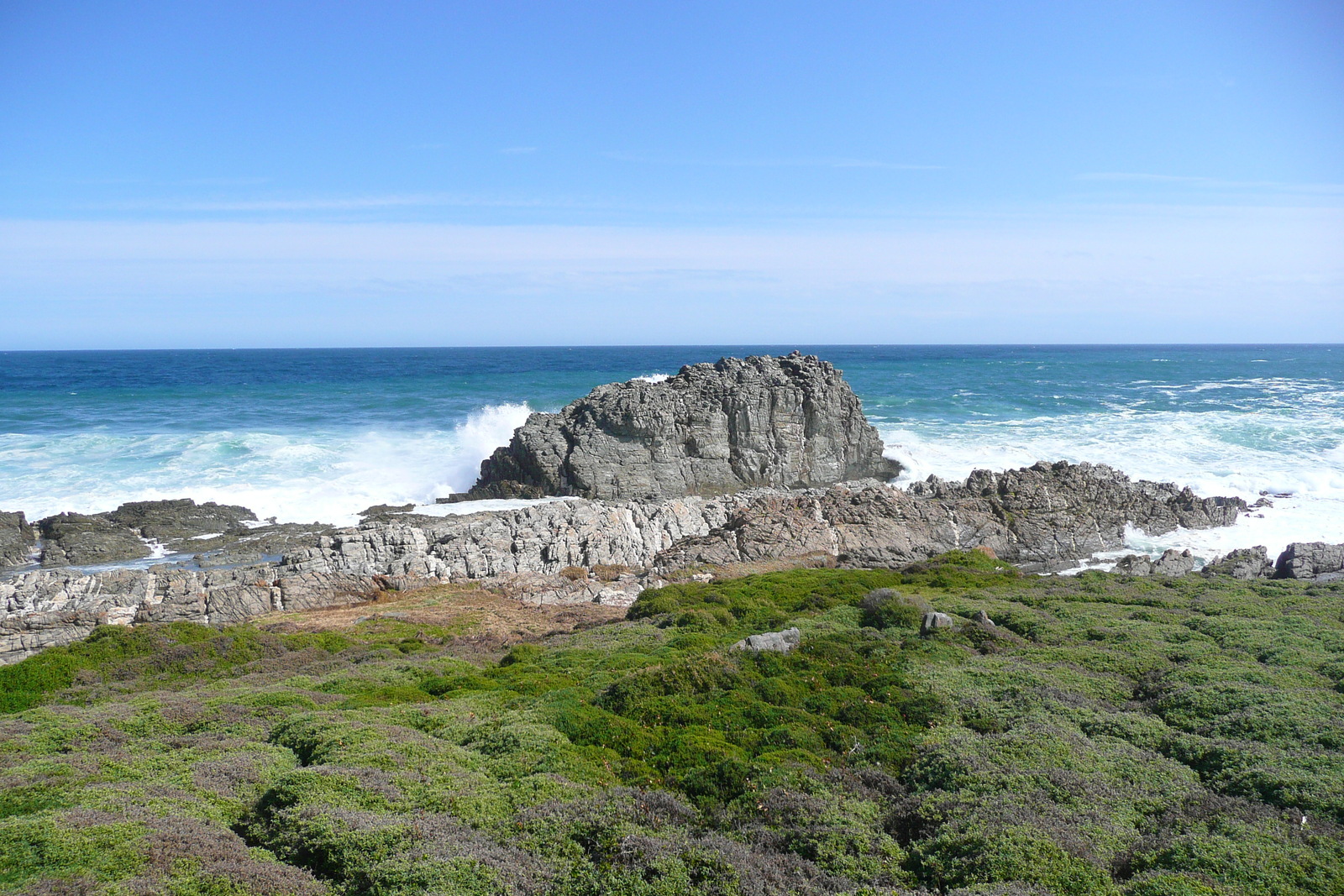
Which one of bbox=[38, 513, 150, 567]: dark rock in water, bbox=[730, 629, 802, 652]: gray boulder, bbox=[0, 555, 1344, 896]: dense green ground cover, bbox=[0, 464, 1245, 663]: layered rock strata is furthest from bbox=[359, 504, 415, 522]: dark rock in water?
bbox=[730, 629, 802, 652]: gray boulder

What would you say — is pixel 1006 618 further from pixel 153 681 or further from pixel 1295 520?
pixel 1295 520

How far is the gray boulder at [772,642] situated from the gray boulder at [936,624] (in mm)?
3066

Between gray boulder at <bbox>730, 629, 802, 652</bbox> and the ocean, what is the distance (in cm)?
2476

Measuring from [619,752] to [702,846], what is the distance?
3.04m

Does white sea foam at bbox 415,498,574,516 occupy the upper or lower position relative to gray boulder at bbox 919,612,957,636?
lower

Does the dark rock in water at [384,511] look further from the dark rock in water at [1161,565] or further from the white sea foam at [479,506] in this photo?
the dark rock in water at [1161,565]

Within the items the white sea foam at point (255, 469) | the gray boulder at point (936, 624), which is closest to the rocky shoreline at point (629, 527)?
the white sea foam at point (255, 469)

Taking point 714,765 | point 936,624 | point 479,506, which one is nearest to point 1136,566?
point 936,624

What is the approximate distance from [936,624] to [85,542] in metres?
33.6

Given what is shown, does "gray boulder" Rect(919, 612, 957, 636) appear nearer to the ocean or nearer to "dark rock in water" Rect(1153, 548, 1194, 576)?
"dark rock in water" Rect(1153, 548, 1194, 576)

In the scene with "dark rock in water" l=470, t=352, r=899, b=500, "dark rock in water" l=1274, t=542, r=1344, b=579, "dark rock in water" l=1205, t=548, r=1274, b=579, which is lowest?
"dark rock in water" l=1205, t=548, r=1274, b=579

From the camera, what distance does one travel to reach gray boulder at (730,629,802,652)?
15609 millimetres

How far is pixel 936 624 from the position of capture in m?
17.0

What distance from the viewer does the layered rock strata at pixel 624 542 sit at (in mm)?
23375
